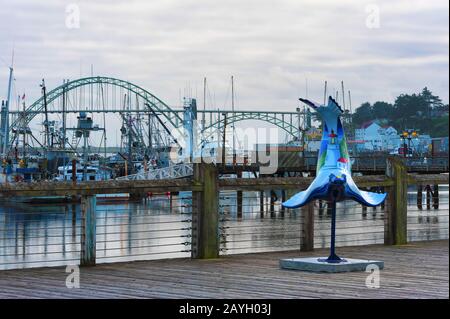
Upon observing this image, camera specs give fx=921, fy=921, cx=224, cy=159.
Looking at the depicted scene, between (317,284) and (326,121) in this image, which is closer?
(317,284)

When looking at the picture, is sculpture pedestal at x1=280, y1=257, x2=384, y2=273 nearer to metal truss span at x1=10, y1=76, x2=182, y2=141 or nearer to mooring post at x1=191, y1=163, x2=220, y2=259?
mooring post at x1=191, y1=163, x2=220, y2=259

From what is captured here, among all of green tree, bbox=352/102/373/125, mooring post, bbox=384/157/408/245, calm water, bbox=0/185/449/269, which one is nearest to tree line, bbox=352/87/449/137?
green tree, bbox=352/102/373/125

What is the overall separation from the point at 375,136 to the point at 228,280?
134 m

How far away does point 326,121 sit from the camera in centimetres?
984

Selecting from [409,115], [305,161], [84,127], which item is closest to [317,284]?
[305,161]

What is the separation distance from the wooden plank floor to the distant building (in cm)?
11280

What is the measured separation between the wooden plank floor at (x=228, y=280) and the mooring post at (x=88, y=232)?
21 centimetres

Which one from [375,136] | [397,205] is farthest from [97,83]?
[397,205]

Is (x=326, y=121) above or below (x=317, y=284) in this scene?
above

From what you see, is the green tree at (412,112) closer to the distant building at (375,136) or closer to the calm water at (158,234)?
the distant building at (375,136)
